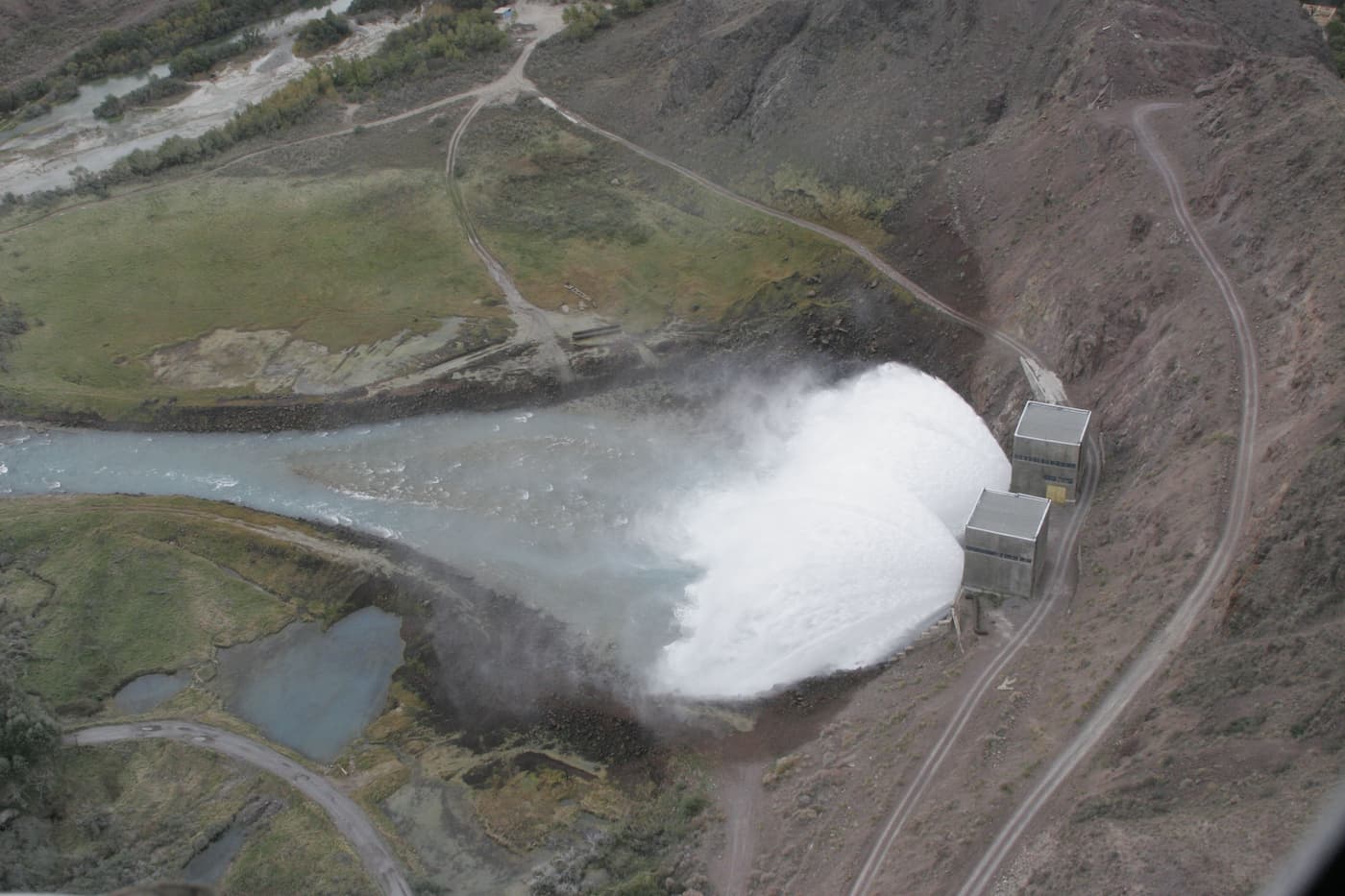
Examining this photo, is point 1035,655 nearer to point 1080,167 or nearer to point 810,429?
point 810,429

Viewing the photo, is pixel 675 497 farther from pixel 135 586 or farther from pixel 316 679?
pixel 135 586

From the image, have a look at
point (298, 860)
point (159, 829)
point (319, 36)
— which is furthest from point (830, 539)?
point (319, 36)

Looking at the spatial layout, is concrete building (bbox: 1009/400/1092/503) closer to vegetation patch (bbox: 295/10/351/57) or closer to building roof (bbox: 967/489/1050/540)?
building roof (bbox: 967/489/1050/540)

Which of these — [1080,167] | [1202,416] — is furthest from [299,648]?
[1080,167]

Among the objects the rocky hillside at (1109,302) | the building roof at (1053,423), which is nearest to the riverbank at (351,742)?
the rocky hillside at (1109,302)

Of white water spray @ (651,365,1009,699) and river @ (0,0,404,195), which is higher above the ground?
river @ (0,0,404,195)

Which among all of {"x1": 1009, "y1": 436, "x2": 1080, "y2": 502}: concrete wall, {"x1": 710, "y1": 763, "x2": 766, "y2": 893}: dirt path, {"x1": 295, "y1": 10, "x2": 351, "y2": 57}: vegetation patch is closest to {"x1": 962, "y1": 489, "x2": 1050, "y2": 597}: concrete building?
{"x1": 1009, "y1": 436, "x2": 1080, "y2": 502}: concrete wall

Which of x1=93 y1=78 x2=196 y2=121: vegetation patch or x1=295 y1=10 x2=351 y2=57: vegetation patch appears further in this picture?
x1=295 y1=10 x2=351 y2=57: vegetation patch
